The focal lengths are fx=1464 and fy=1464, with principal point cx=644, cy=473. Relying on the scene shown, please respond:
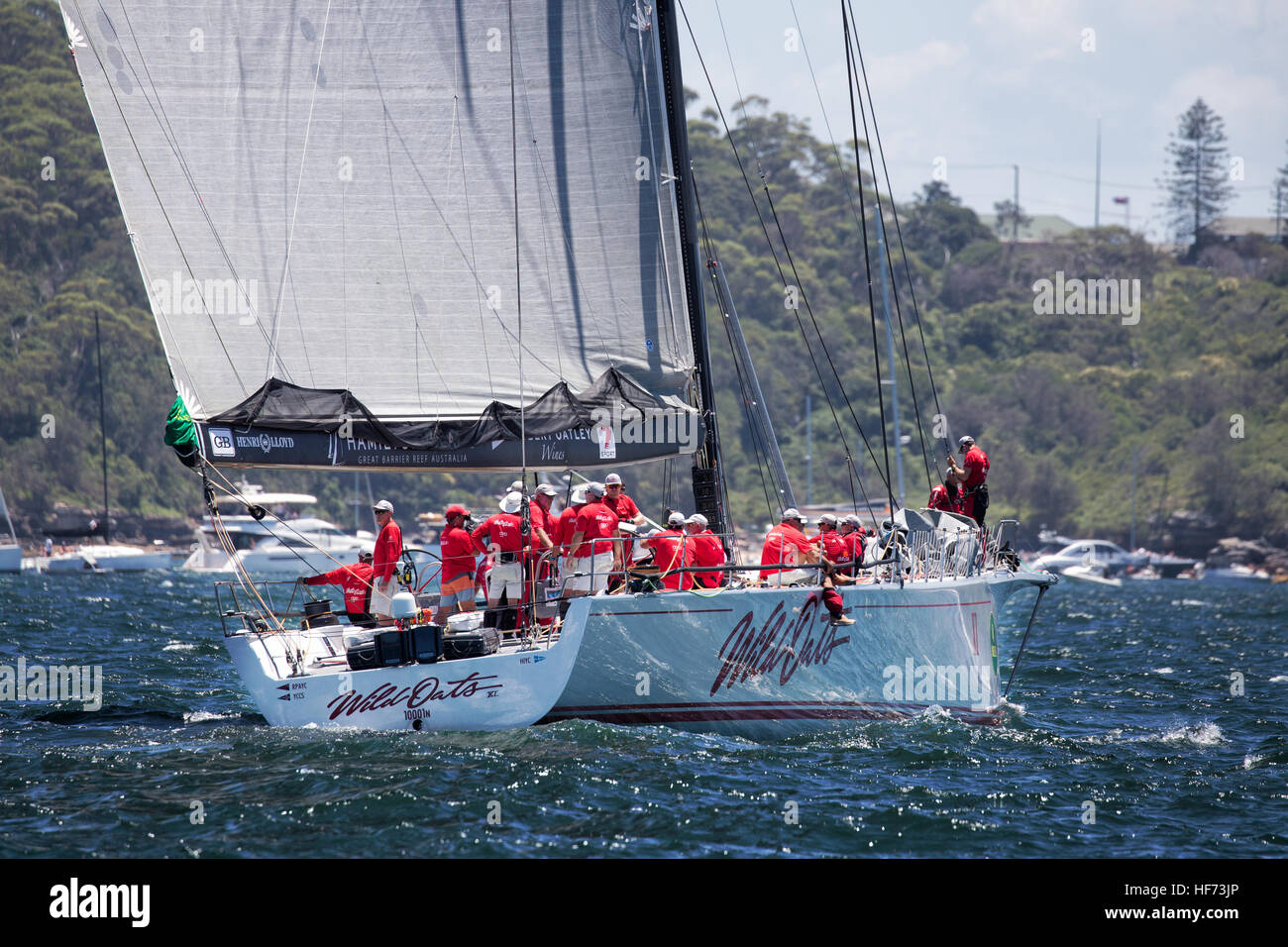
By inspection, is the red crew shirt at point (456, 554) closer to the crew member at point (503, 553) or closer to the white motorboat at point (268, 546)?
the crew member at point (503, 553)

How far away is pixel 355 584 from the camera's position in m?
12.7

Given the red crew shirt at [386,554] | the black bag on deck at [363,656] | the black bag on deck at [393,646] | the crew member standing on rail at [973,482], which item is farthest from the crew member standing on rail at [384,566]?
the crew member standing on rail at [973,482]

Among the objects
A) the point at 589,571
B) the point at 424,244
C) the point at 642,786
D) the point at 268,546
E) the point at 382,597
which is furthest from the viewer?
the point at 268,546

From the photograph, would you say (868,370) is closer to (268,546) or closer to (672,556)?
(268,546)

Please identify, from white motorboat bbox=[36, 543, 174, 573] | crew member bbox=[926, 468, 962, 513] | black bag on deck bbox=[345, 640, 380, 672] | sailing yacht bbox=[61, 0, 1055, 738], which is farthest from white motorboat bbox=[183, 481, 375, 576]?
black bag on deck bbox=[345, 640, 380, 672]

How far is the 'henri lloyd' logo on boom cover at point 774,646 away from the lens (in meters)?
11.1

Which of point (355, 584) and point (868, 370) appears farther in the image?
point (868, 370)

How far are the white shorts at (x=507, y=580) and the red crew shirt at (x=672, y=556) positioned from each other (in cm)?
118

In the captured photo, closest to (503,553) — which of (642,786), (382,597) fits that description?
(382,597)

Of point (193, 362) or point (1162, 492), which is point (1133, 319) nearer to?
point (1162, 492)

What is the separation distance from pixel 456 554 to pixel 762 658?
8.94ft

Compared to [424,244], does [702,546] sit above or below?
below

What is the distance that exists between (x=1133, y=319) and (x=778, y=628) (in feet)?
260

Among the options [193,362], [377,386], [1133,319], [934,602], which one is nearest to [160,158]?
[193,362]
